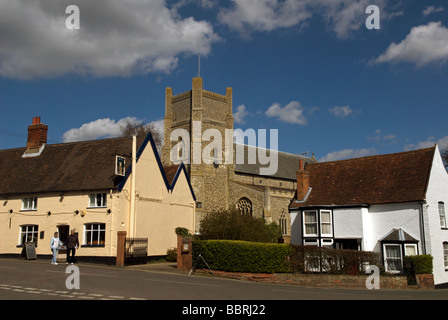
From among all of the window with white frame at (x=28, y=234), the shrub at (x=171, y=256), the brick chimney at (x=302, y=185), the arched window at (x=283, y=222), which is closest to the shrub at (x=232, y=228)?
the shrub at (x=171, y=256)

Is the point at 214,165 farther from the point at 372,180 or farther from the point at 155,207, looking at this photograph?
the point at 372,180

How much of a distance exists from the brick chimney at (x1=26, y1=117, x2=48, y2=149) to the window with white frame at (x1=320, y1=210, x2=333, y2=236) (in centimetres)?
2135

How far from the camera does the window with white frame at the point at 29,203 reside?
1137 inches

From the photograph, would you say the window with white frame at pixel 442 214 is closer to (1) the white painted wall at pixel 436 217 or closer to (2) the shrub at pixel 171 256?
(1) the white painted wall at pixel 436 217

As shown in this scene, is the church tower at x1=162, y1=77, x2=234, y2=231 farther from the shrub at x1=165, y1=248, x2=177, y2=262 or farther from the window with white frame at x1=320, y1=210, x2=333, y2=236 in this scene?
the window with white frame at x1=320, y1=210, x2=333, y2=236

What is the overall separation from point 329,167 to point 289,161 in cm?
3906

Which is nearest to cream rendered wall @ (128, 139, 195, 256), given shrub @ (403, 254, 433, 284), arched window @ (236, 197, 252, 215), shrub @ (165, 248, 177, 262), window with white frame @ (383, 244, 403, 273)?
shrub @ (165, 248, 177, 262)

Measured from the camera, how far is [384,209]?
25.3 meters

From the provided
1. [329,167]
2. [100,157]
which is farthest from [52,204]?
[329,167]

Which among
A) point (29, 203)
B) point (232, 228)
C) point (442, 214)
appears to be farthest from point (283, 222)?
point (29, 203)

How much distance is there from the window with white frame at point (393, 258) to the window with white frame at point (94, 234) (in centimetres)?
1643

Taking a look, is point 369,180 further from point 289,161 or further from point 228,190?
point 289,161

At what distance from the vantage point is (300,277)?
1994 cm

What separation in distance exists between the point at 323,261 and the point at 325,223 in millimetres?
5918
